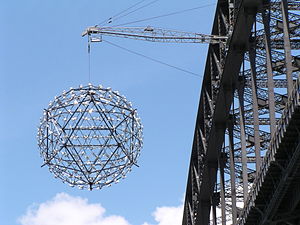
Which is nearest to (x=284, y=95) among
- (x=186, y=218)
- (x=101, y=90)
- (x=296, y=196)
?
(x=296, y=196)

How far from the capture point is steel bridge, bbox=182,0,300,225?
44438 millimetres

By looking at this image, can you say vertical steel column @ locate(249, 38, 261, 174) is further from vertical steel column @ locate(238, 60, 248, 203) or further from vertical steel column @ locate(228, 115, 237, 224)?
vertical steel column @ locate(228, 115, 237, 224)

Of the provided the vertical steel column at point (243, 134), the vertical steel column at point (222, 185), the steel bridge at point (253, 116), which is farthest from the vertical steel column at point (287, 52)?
the vertical steel column at point (222, 185)

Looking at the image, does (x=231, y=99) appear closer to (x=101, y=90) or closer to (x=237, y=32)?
(x=237, y=32)

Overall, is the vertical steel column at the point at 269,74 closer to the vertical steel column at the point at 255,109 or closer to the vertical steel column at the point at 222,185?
the vertical steel column at the point at 255,109

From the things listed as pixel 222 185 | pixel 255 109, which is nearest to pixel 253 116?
pixel 255 109

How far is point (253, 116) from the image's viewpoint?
164 ft

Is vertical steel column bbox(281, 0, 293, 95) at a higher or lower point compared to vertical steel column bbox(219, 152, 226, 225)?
lower

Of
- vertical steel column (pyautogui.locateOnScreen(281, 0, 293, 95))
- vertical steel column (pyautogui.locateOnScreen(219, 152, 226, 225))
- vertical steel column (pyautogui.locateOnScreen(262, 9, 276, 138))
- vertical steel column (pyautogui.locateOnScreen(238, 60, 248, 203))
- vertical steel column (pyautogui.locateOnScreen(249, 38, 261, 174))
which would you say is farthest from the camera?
vertical steel column (pyautogui.locateOnScreen(219, 152, 226, 225))

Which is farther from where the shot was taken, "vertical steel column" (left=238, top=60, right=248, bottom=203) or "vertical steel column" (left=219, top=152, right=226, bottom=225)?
"vertical steel column" (left=219, top=152, right=226, bottom=225)

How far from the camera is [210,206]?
229 feet

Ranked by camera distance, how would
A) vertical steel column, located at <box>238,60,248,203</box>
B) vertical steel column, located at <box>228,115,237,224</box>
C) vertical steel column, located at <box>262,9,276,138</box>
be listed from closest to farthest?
vertical steel column, located at <box>262,9,276,138</box>
vertical steel column, located at <box>238,60,248,203</box>
vertical steel column, located at <box>228,115,237,224</box>

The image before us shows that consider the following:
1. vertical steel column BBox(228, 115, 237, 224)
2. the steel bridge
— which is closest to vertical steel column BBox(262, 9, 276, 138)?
the steel bridge

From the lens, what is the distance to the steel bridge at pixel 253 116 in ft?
146
